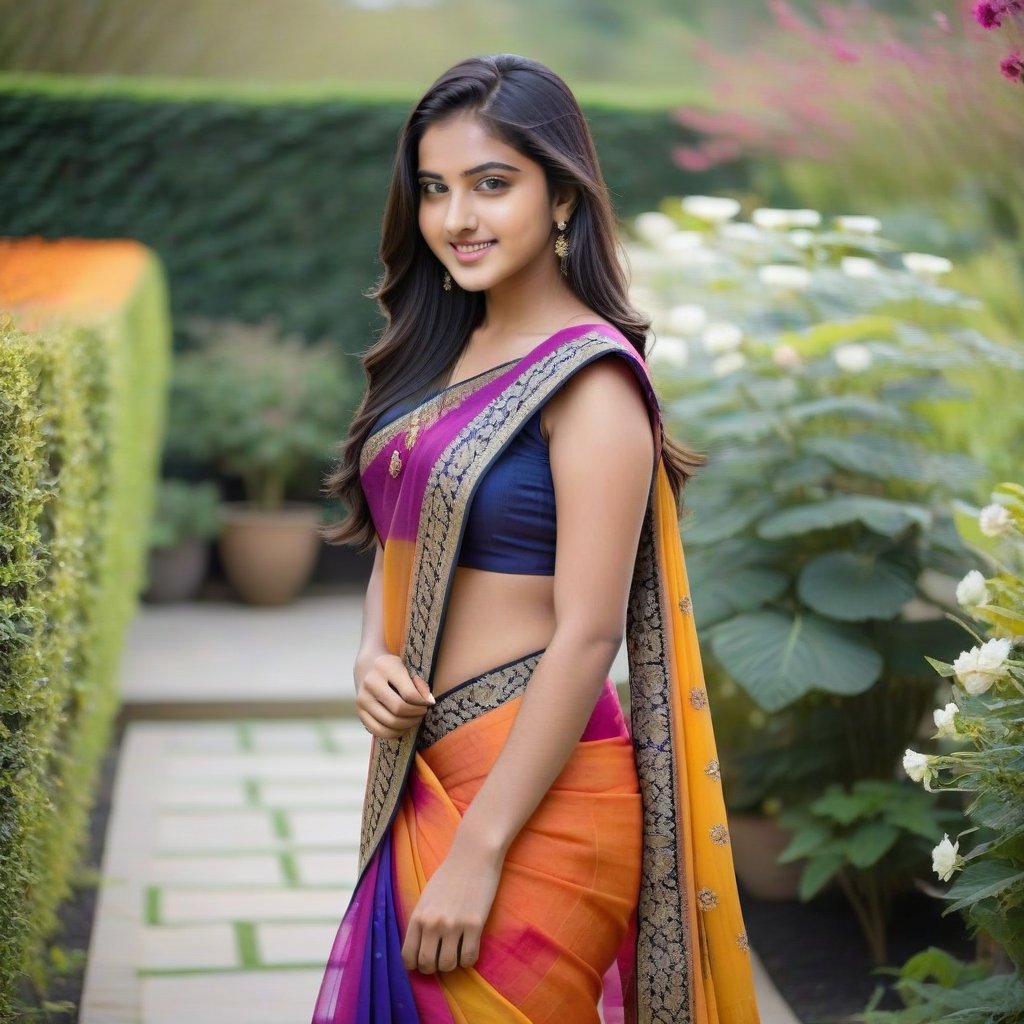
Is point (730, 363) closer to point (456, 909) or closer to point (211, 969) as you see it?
point (211, 969)

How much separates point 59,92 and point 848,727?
21.8ft

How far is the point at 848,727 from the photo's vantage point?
3.85 metres

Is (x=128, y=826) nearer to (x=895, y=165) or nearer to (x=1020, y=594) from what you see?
(x=1020, y=594)

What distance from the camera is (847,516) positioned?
11.8 ft

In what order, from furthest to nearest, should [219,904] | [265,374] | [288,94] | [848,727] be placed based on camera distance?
[288,94], [265,374], [219,904], [848,727]

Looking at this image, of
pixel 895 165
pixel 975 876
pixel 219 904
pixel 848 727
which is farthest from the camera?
pixel 895 165

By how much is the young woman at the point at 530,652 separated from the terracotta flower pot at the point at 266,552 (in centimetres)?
629

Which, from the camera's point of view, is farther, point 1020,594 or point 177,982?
point 177,982

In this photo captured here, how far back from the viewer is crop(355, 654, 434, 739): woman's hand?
196 centimetres

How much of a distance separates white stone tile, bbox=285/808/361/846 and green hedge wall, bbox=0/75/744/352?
4.29m

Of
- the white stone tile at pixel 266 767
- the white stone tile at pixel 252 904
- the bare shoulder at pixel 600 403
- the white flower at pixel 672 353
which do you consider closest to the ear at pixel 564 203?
the bare shoulder at pixel 600 403

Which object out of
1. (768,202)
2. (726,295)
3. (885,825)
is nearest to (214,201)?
(768,202)

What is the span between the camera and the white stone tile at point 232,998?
3.34 meters

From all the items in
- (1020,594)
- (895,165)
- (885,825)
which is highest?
(895,165)
